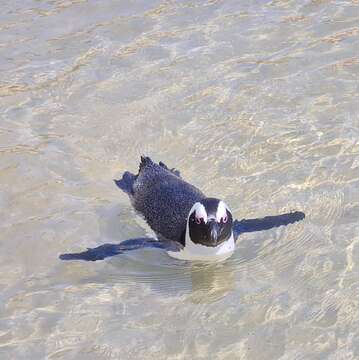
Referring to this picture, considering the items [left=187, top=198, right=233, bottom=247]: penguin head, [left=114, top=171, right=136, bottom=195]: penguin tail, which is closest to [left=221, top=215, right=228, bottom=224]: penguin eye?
[left=187, top=198, right=233, bottom=247]: penguin head

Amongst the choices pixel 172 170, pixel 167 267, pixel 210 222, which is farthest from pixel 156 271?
pixel 172 170

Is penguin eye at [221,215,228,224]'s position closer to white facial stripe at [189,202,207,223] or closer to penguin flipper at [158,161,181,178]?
white facial stripe at [189,202,207,223]

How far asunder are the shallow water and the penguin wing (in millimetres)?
94

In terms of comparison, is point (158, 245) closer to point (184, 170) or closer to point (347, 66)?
point (184, 170)

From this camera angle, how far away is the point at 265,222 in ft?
15.2

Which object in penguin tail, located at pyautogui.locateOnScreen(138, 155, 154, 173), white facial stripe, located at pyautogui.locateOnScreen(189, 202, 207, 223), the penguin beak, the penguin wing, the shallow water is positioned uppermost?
white facial stripe, located at pyautogui.locateOnScreen(189, 202, 207, 223)

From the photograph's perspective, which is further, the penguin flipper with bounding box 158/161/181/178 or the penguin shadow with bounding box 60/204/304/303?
the penguin flipper with bounding box 158/161/181/178

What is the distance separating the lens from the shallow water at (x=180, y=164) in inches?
161

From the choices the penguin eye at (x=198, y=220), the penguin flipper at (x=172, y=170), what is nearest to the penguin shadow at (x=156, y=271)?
the penguin eye at (x=198, y=220)

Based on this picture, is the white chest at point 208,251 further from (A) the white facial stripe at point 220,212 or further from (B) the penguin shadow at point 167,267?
(A) the white facial stripe at point 220,212

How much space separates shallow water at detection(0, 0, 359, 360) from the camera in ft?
13.4

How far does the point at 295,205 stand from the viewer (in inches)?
195

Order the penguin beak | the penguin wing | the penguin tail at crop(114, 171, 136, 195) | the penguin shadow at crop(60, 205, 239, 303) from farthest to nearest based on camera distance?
the penguin tail at crop(114, 171, 136, 195)
the penguin wing
the penguin shadow at crop(60, 205, 239, 303)
the penguin beak

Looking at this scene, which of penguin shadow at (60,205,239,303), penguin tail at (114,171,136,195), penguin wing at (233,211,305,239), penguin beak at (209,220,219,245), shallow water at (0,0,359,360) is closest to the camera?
shallow water at (0,0,359,360)
